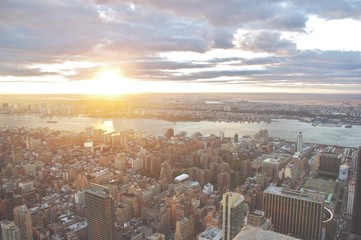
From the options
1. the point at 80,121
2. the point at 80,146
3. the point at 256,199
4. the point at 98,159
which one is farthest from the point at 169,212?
the point at 80,121

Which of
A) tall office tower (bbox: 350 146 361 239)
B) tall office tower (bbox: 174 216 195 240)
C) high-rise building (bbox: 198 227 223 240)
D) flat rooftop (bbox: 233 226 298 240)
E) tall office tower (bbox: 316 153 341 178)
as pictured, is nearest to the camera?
flat rooftop (bbox: 233 226 298 240)

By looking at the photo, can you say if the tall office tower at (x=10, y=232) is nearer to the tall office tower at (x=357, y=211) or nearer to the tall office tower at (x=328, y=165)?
the tall office tower at (x=357, y=211)

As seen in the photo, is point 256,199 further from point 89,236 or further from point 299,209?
point 89,236

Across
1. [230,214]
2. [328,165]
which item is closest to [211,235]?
[230,214]

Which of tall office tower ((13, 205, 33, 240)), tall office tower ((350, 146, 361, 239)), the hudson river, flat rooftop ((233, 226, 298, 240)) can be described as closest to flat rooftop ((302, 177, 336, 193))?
tall office tower ((350, 146, 361, 239))

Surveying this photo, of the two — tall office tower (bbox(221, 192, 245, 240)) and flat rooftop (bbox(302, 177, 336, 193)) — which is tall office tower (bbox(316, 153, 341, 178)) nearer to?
flat rooftop (bbox(302, 177, 336, 193))
